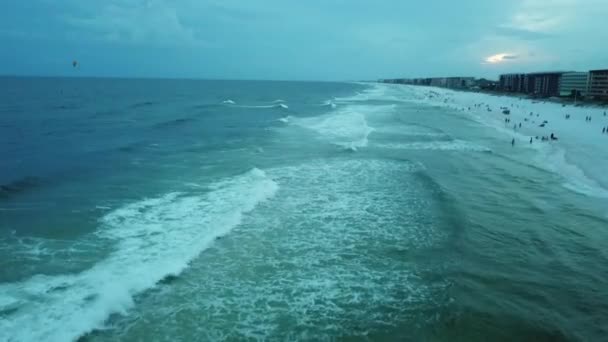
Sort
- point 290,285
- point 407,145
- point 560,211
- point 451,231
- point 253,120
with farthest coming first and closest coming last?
point 253,120 < point 407,145 < point 560,211 < point 451,231 < point 290,285

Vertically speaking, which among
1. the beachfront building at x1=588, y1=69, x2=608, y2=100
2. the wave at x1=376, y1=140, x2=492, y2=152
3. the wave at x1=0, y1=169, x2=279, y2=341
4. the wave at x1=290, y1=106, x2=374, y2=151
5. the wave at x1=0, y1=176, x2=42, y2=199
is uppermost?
the beachfront building at x1=588, y1=69, x2=608, y2=100

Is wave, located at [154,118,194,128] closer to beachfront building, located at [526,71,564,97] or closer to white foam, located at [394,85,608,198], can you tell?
white foam, located at [394,85,608,198]

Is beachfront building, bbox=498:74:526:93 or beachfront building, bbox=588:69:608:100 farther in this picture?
beachfront building, bbox=498:74:526:93

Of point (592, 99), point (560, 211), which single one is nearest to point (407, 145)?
point (560, 211)

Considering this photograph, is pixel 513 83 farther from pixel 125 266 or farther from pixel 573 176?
pixel 125 266

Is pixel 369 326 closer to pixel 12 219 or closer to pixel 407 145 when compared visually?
pixel 12 219

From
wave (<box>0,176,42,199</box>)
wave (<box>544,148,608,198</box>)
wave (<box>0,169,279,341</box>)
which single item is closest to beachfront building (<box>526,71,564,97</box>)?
wave (<box>544,148,608,198</box>)
